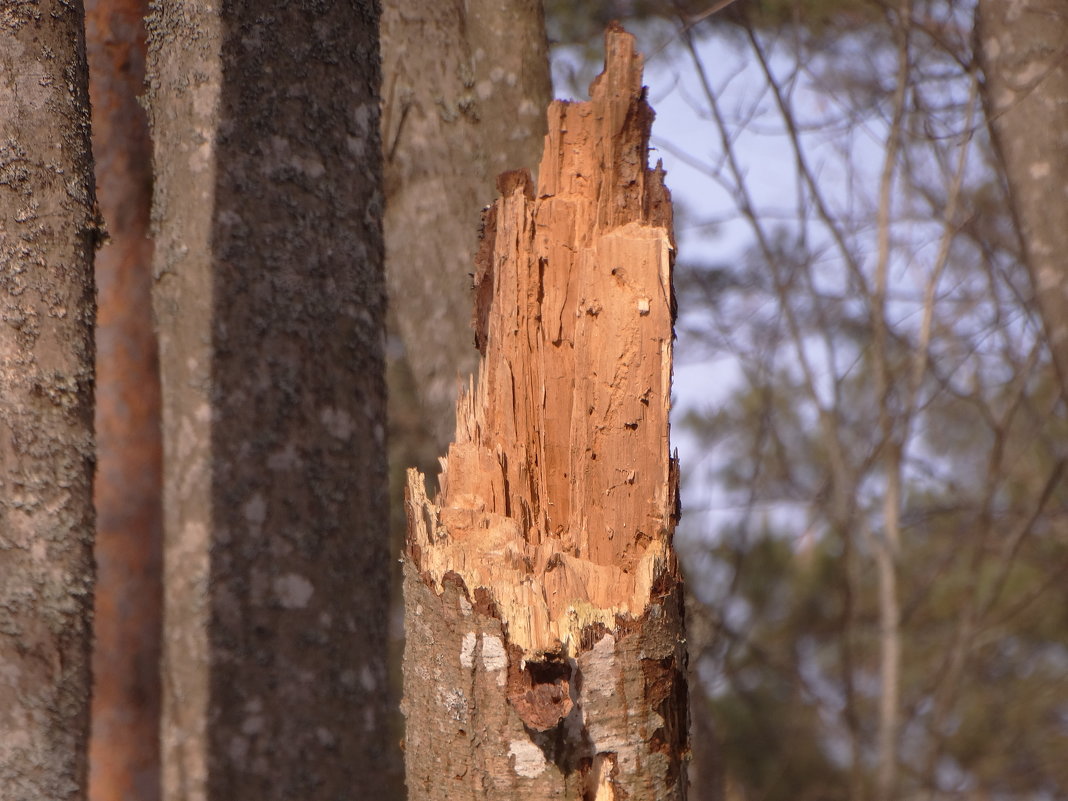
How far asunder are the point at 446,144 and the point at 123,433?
4.54 feet

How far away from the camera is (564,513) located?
1.57 metres

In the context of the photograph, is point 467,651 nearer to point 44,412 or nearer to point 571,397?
point 571,397

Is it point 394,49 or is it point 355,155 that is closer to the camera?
point 355,155

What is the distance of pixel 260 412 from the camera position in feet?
7.47

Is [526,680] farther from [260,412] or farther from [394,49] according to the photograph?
[394,49]

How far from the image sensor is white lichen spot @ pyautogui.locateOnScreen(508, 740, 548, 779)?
4.38 feet

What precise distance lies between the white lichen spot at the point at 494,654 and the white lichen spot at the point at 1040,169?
2463mm

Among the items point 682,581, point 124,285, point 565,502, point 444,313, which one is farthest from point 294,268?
point 682,581

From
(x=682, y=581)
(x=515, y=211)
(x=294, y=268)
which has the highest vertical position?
(x=294, y=268)

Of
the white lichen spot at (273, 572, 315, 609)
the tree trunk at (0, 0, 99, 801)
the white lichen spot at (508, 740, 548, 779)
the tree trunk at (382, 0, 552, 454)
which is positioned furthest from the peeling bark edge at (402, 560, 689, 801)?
the tree trunk at (382, 0, 552, 454)

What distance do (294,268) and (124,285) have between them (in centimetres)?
48

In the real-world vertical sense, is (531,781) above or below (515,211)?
below

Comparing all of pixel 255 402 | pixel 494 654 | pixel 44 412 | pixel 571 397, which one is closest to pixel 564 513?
pixel 571 397

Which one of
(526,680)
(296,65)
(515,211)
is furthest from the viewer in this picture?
(296,65)
